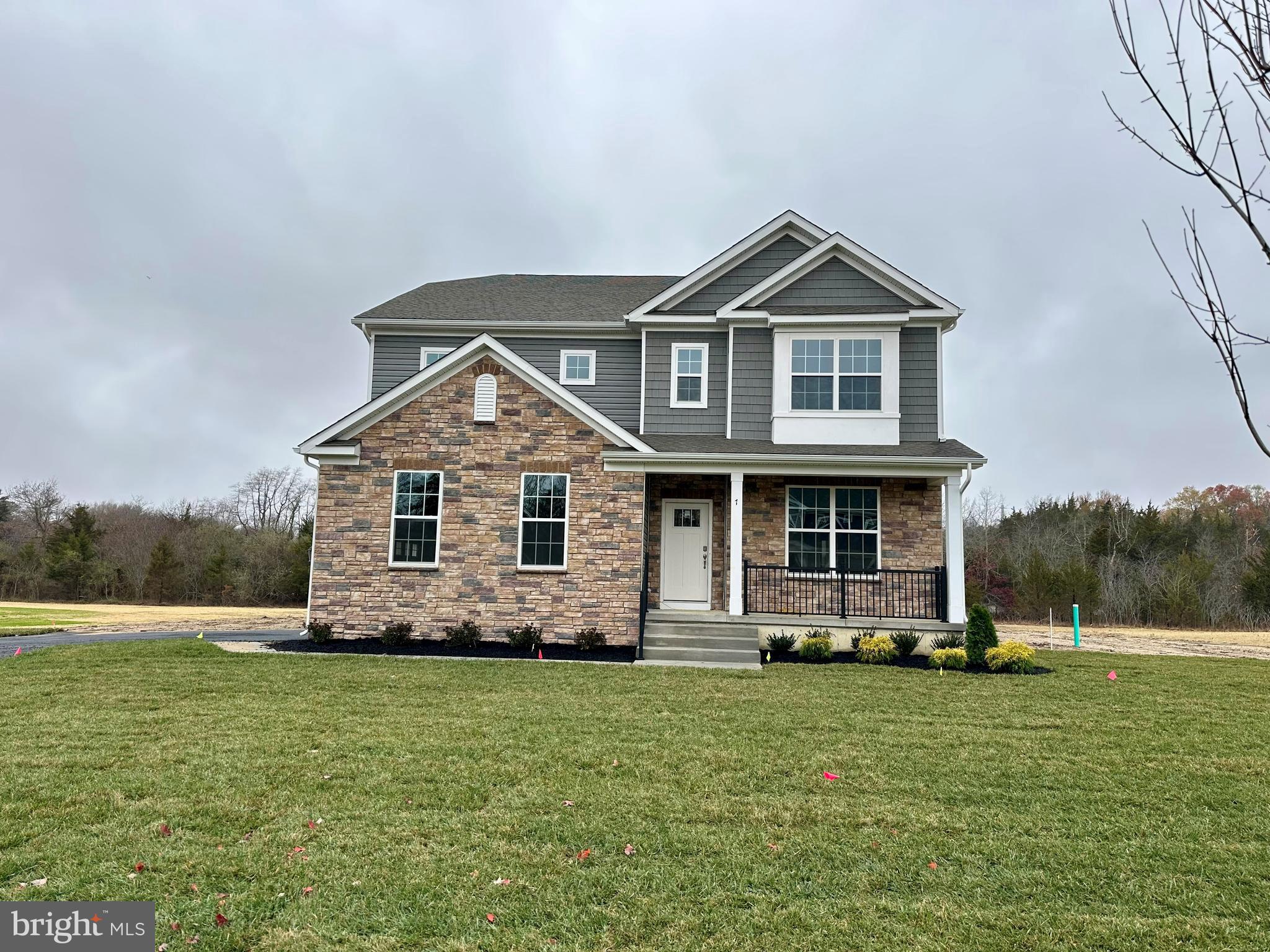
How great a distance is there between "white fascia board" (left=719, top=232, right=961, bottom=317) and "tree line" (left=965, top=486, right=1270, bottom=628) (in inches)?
498

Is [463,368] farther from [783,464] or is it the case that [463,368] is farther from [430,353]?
[783,464]

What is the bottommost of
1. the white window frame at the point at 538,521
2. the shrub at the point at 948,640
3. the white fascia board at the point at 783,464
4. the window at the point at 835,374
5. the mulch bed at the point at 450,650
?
the mulch bed at the point at 450,650

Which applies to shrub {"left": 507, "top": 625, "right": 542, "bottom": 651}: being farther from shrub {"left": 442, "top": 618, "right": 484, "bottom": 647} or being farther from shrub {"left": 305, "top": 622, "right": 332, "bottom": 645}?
shrub {"left": 305, "top": 622, "right": 332, "bottom": 645}

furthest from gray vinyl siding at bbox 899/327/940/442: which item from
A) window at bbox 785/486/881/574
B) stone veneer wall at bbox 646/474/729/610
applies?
stone veneer wall at bbox 646/474/729/610

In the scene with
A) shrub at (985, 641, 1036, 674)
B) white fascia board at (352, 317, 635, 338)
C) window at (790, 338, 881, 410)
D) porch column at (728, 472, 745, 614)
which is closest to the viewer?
shrub at (985, 641, 1036, 674)

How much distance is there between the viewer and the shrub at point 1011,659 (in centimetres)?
1166

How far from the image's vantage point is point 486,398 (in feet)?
45.9

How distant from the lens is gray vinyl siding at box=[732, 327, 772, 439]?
1541cm

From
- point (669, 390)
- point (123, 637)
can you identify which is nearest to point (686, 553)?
point (669, 390)

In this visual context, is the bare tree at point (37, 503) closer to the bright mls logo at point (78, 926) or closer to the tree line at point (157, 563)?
the tree line at point (157, 563)

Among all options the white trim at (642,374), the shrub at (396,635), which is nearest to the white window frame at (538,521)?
the shrub at (396,635)

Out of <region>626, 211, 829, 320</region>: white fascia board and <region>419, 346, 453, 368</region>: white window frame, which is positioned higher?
<region>626, 211, 829, 320</region>: white fascia board

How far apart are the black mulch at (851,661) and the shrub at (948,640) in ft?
1.00

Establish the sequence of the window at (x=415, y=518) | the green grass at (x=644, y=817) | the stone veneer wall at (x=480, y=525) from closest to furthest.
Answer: the green grass at (x=644, y=817) < the stone veneer wall at (x=480, y=525) < the window at (x=415, y=518)
